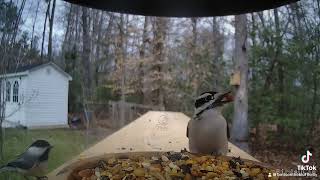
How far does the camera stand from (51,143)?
4.95ft

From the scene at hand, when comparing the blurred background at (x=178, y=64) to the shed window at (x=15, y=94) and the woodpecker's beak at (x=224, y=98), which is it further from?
the shed window at (x=15, y=94)

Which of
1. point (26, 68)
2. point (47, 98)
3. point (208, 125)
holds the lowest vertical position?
point (208, 125)

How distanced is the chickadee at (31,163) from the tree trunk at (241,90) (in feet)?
2.75

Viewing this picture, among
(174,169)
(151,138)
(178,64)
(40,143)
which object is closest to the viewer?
(174,169)

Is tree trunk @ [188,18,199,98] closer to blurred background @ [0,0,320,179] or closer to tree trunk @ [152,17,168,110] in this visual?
blurred background @ [0,0,320,179]

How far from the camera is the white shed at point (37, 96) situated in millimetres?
1514

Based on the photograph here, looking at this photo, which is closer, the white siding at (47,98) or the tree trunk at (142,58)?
the white siding at (47,98)

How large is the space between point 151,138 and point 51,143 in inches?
16.7

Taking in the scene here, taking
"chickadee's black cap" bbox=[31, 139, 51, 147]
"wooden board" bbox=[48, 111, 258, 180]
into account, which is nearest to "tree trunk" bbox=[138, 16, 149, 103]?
"wooden board" bbox=[48, 111, 258, 180]

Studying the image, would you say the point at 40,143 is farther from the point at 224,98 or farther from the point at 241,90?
the point at 241,90

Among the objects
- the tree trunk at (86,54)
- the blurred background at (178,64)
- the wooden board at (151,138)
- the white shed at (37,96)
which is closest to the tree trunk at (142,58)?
the blurred background at (178,64)

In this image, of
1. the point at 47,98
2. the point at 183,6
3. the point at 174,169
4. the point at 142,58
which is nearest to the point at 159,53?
the point at 142,58

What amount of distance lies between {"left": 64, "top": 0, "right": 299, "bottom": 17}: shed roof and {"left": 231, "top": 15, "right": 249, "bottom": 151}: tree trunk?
120mm

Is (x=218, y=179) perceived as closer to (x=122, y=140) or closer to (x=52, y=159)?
(x=122, y=140)
